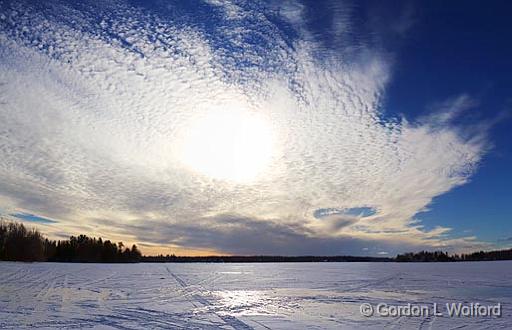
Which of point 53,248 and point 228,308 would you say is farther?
point 53,248

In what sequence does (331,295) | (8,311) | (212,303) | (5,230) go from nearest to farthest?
1. (8,311)
2. (212,303)
3. (331,295)
4. (5,230)

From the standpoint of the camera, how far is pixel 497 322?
37.4 feet

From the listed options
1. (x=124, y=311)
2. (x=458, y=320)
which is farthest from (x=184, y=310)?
(x=458, y=320)

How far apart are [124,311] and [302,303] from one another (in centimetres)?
630

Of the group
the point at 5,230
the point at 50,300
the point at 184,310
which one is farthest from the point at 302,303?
the point at 5,230

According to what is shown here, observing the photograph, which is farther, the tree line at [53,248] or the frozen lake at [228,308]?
the tree line at [53,248]

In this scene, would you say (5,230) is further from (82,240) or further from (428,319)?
(428,319)

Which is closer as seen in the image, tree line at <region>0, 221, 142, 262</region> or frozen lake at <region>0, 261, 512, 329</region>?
frozen lake at <region>0, 261, 512, 329</region>

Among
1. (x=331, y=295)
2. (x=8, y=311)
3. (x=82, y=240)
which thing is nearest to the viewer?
(x=8, y=311)

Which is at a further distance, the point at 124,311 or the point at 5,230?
the point at 5,230

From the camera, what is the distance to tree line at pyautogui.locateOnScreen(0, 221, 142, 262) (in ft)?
265

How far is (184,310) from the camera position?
13328mm

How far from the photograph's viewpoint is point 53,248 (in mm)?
91562

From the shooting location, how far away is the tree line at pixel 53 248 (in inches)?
3179
